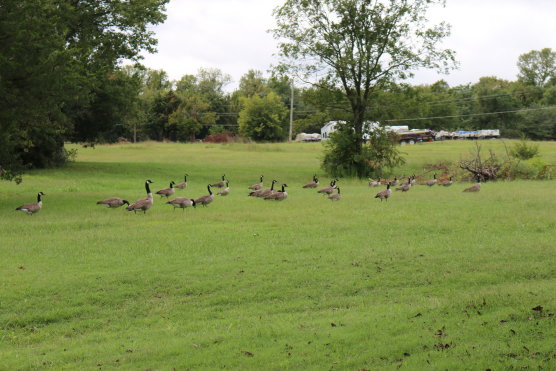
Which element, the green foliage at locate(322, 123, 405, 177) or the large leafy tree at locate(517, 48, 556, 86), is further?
the large leafy tree at locate(517, 48, 556, 86)

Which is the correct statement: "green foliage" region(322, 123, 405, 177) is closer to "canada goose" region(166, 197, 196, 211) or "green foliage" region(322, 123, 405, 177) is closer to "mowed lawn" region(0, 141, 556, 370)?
"mowed lawn" region(0, 141, 556, 370)

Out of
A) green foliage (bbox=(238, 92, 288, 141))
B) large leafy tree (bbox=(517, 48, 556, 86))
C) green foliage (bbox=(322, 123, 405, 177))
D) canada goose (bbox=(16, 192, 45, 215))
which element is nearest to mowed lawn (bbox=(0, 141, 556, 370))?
canada goose (bbox=(16, 192, 45, 215))

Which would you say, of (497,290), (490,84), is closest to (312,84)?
(497,290)

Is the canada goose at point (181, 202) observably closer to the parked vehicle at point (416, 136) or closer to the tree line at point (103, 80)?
the tree line at point (103, 80)

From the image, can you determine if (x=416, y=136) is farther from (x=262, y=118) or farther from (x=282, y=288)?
(x=282, y=288)

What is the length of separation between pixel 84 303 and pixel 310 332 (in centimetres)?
499

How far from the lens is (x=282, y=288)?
503 inches

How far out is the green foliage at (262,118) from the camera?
395 ft

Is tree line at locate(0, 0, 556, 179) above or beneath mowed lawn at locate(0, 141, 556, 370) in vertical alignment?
above

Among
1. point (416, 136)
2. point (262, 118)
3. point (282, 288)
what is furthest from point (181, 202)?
point (262, 118)

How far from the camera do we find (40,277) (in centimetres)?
1352

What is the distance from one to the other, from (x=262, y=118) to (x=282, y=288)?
356ft

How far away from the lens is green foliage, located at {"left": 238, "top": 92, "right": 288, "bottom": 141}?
120250 mm

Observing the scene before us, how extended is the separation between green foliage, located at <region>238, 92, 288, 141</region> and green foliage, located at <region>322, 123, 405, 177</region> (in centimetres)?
7059
